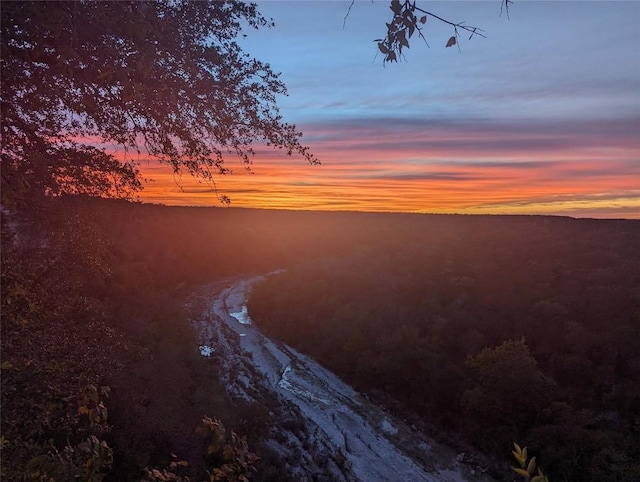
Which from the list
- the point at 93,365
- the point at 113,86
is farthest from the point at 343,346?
the point at 113,86

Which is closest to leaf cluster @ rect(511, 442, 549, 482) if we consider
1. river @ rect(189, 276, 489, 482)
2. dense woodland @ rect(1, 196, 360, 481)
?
dense woodland @ rect(1, 196, 360, 481)

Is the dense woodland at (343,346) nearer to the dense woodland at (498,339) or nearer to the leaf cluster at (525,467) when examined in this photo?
the dense woodland at (498,339)

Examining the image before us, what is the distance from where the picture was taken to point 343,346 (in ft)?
85.0

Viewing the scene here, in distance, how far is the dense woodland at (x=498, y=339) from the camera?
56.6 ft

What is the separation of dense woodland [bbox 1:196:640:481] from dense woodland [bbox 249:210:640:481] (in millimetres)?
78

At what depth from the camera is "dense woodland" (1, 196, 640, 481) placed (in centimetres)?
504

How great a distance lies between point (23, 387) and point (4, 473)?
1.97 meters

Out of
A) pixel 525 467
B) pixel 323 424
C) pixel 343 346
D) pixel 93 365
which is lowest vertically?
pixel 323 424

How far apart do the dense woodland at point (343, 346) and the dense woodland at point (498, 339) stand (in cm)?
8

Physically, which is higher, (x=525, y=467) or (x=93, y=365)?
(x=525, y=467)

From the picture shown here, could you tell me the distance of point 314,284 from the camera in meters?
37.4

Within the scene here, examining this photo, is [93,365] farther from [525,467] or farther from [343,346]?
[343,346]

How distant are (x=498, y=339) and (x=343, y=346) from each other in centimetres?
795

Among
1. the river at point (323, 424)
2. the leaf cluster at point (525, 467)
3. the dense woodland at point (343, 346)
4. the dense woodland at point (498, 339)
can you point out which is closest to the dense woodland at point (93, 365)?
the dense woodland at point (343, 346)
